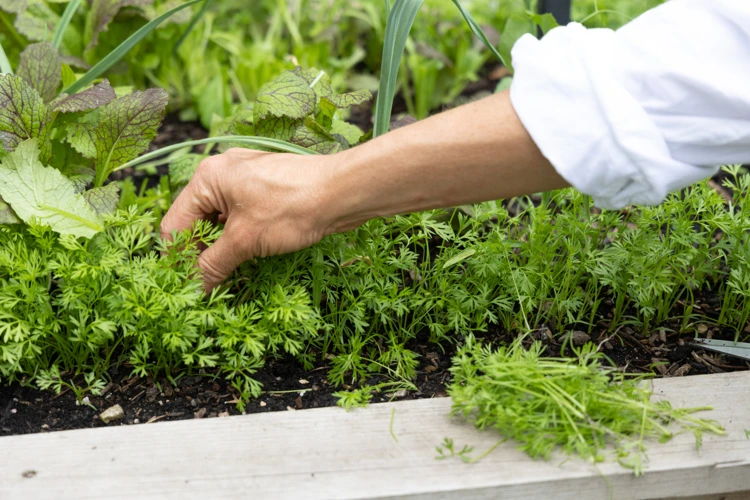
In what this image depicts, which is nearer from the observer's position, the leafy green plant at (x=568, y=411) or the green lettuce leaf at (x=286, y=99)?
the leafy green plant at (x=568, y=411)

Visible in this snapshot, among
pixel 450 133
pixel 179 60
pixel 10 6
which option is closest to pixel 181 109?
pixel 179 60

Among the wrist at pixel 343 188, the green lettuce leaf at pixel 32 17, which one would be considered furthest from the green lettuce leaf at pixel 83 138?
the wrist at pixel 343 188

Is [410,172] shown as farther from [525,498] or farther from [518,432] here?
[525,498]

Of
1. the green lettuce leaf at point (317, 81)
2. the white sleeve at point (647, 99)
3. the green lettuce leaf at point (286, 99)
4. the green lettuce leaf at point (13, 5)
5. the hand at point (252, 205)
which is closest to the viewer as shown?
the white sleeve at point (647, 99)

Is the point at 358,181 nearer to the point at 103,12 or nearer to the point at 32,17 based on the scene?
the point at 103,12

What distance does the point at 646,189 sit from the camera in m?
1.16

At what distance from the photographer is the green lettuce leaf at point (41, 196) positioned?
1.44m

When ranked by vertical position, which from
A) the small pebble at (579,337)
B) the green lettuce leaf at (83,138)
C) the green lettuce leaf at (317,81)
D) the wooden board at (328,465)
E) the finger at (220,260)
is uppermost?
the green lettuce leaf at (317,81)

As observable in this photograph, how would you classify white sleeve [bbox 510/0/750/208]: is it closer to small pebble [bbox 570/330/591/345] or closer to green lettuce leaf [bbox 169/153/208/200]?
small pebble [bbox 570/330/591/345]

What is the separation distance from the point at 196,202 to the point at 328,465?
24.1 inches

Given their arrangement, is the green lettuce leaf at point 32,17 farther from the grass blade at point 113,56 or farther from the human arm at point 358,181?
the human arm at point 358,181

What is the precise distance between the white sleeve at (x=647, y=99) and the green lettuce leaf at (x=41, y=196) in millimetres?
886

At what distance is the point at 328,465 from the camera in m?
1.26

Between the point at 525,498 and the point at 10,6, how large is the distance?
1.94 meters
